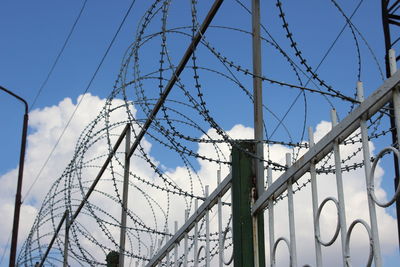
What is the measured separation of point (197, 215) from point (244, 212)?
2.85ft

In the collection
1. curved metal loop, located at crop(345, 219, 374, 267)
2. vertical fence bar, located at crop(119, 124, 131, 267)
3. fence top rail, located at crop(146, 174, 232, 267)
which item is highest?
vertical fence bar, located at crop(119, 124, 131, 267)

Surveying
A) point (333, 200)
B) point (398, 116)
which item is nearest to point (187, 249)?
point (333, 200)

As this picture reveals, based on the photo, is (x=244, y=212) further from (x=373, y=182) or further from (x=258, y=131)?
(x=373, y=182)

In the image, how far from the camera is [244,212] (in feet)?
14.3

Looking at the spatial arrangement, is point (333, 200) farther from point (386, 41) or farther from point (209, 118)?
point (386, 41)

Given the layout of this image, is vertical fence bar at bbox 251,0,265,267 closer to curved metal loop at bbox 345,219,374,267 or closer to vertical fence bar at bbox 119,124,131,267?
curved metal loop at bbox 345,219,374,267

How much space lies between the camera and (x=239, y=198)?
442cm

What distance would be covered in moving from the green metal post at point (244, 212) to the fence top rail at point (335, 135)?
16cm

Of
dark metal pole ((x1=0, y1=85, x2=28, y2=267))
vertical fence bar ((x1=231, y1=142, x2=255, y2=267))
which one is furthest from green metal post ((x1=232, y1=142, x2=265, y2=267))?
dark metal pole ((x1=0, y1=85, x2=28, y2=267))

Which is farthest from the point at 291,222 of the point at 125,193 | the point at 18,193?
the point at 18,193

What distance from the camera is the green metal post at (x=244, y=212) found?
166 inches

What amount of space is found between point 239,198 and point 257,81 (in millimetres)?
798

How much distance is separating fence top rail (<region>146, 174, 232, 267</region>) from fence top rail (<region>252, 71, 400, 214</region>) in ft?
1.83

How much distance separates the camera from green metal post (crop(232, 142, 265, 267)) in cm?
421
